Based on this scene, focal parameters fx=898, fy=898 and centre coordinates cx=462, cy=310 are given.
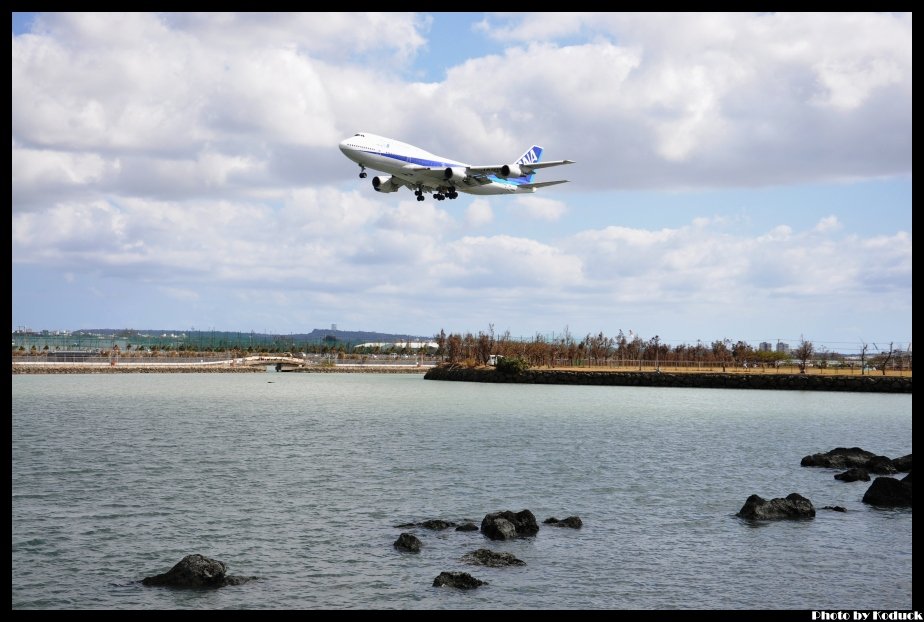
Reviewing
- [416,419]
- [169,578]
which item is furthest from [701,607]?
[416,419]

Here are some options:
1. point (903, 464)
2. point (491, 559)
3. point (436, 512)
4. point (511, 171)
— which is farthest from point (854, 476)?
point (511, 171)

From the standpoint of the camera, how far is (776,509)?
39.8m

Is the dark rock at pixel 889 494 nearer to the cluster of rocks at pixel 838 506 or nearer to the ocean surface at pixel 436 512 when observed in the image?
the cluster of rocks at pixel 838 506

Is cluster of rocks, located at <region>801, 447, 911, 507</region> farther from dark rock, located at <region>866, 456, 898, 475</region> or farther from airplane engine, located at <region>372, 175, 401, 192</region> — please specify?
airplane engine, located at <region>372, 175, 401, 192</region>

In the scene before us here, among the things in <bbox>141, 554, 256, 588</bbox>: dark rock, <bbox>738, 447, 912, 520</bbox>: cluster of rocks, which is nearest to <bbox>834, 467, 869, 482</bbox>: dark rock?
<bbox>738, 447, 912, 520</bbox>: cluster of rocks

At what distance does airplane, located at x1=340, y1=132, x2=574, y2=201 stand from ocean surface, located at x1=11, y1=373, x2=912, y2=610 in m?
21.3

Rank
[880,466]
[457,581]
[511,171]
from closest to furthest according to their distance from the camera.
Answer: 1. [457,581]
2. [880,466]
3. [511,171]

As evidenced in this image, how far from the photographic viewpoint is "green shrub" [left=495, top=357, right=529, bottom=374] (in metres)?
184

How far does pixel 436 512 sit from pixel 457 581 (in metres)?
14.3

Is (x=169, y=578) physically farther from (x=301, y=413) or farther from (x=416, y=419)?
(x=301, y=413)

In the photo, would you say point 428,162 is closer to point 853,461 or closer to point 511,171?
point 511,171

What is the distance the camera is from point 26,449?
65312 millimetres
